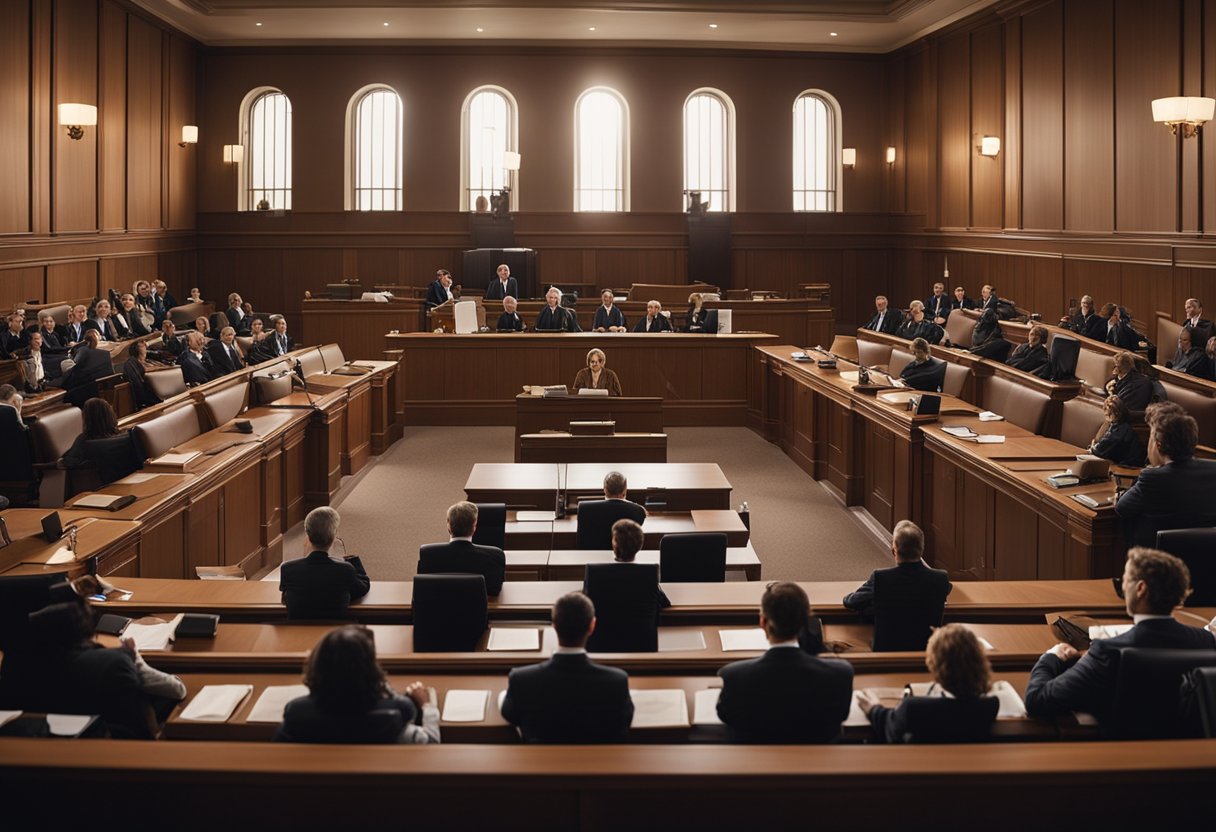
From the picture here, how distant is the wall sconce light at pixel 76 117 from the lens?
13672 millimetres

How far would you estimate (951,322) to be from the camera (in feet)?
46.9

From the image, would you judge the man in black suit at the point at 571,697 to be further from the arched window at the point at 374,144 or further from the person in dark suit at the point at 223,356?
the arched window at the point at 374,144

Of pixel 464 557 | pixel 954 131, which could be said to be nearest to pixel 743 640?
pixel 464 557

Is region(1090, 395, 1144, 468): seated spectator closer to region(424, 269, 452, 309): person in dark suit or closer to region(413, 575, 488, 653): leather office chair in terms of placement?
region(413, 575, 488, 653): leather office chair

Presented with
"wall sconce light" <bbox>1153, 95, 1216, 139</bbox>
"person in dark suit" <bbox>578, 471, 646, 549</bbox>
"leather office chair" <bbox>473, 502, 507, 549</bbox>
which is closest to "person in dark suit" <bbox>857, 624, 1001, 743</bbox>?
"person in dark suit" <bbox>578, 471, 646, 549</bbox>

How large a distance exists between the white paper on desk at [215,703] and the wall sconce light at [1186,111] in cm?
1020

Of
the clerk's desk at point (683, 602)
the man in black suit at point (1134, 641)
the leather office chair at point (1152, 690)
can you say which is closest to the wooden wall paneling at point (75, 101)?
the clerk's desk at point (683, 602)

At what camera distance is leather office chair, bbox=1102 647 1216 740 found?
339 cm

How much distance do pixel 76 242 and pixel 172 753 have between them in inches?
556

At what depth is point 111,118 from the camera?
16125mm

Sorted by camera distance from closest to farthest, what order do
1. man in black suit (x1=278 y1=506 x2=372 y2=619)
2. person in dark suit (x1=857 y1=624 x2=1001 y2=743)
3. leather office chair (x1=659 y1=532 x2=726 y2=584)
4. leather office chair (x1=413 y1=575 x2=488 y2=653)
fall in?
1. person in dark suit (x1=857 y1=624 x2=1001 y2=743)
2. leather office chair (x1=413 y1=575 x2=488 y2=653)
3. man in black suit (x1=278 y1=506 x2=372 y2=619)
4. leather office chair (x1=659 y1=532 x2=726 y2=584)

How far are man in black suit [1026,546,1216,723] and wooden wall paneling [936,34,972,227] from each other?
49.2 ft

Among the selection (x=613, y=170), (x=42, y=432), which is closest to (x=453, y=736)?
(x=42, y=432)

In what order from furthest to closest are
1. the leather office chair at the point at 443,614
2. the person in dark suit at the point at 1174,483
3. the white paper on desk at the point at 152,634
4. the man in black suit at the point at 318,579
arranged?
the person in dark suit at the point at 1174,483, the man in black suit at the point at 318,579, the leather office chair at the point at 443,614, the white paper on desk at the point at 152,634
